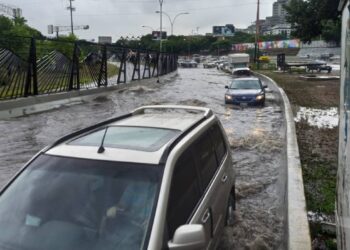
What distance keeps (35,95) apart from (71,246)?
50.6ft

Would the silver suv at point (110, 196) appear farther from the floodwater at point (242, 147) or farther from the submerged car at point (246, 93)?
the submerged car at point (246, 93)

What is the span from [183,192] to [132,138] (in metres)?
0.66

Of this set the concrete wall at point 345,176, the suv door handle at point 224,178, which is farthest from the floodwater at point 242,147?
the concrete wall at point 345,176

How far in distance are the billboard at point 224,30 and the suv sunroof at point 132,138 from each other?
170581 mm

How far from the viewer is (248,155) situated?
1116 centimetres

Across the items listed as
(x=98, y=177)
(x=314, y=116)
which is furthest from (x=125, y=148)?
(x=314, y=116)

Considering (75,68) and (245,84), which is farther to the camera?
(245,84)

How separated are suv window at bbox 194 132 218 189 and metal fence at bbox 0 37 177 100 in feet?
41.9

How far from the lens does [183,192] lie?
12.3 ft

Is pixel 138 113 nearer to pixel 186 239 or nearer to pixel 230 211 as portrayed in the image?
pixel 230 211

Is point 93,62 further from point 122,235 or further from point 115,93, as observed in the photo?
point 122,235

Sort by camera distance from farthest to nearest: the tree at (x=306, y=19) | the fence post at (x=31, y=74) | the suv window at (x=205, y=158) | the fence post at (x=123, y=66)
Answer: the tree at (x=306, y=19) → the fence post at (x=123, y=66) → the fence post at (x=31, y=74) → the suv window at (x=205, y=158)

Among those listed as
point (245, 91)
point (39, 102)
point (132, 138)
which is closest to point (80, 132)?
point (132, 138)

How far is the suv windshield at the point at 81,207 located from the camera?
3.12m
